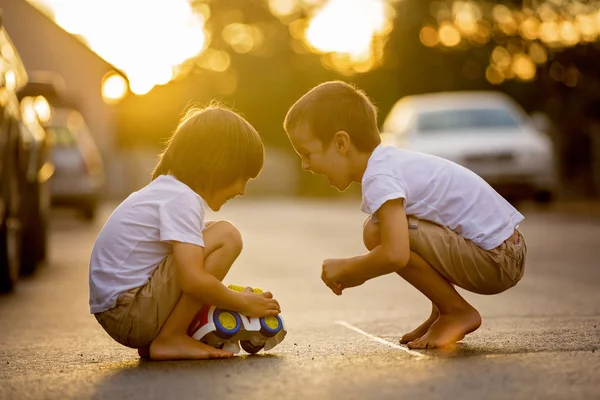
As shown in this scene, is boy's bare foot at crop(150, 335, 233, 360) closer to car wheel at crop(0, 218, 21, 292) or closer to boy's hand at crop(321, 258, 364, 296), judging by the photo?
boy's hand at crop(321, 258, 364, 296)

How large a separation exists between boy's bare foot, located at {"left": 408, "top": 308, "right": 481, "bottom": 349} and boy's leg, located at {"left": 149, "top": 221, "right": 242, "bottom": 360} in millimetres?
782

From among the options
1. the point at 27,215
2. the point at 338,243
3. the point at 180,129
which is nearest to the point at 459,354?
the point at 180,129

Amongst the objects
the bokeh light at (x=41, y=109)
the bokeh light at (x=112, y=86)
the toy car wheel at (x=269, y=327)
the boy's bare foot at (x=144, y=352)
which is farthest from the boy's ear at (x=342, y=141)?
the bokeh light at (x=112, y=86)

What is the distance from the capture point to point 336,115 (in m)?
4.90

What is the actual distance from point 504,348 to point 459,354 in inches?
11.8

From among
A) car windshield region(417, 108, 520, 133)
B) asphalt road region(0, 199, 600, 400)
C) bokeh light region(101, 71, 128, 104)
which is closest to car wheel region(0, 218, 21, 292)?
asphalt road region(0, 199, 600, 400)

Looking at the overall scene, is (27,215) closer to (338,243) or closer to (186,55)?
(338,243)

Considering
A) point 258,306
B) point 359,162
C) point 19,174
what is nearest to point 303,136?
point 359,162

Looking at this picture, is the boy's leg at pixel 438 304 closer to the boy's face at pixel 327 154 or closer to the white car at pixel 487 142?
the boy's face at pixel 327 154

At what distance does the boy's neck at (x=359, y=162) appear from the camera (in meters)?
4.95

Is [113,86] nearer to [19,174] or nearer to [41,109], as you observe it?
[41,109]

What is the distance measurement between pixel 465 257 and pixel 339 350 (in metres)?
0.64

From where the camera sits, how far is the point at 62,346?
224 inches

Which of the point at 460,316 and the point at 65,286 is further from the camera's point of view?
the point at 65,286
